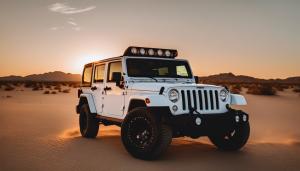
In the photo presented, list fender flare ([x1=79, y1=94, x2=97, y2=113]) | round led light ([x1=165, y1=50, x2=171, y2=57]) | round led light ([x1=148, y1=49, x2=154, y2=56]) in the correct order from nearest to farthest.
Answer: round led light ([x1=148, y1=49, x2=154, y2=56]), round led light ([x1=165, y1=50, x2=171, y2=57]), fender flare ([x1=79, y1=94, x2=97, y2=113])

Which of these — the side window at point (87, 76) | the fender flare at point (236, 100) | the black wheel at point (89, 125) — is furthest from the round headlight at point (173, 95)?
the side window at point (87, 76)

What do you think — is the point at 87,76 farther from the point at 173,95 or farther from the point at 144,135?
the point at 173,95

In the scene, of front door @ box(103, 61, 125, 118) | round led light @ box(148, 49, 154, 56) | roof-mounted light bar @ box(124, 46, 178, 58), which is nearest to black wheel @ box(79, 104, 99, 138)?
front door @ box(103, 61, 125, 118)

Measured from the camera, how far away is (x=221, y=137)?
305 inches

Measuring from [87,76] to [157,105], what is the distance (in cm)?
409

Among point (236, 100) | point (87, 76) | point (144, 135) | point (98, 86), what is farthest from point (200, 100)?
point (87, 76)

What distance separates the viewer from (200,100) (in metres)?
6.59

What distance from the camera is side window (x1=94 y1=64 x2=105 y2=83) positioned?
8.72m

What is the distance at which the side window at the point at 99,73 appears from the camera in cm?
872

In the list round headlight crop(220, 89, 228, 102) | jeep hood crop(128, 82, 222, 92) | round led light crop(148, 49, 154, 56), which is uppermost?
round led light crop(148, 49, 154, 56)

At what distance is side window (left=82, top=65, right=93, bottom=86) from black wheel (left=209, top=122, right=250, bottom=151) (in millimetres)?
3654

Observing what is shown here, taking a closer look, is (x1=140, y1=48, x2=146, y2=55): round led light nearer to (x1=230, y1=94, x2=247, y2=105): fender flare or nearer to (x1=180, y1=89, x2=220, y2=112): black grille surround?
(x1=180, y1=89, x2=220, y2=112): black grille surround

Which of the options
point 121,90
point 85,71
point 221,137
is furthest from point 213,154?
point 85,71

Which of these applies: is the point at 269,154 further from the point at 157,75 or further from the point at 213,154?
the point at 157,75
